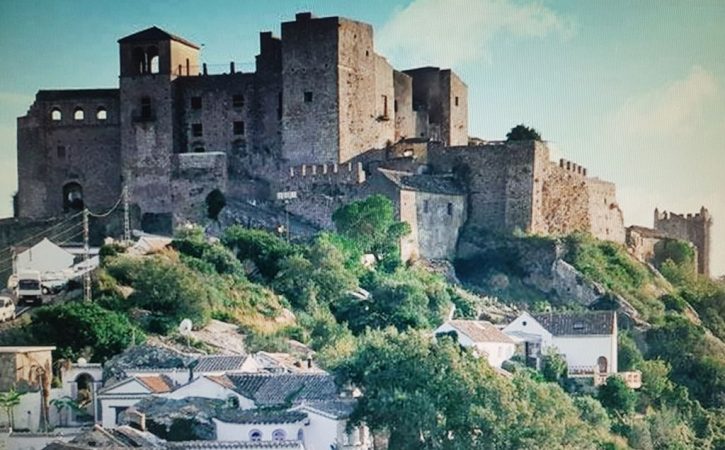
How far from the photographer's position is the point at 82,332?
49.1 feet

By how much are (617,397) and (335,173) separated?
4.60 meters

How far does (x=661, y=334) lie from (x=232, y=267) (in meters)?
4.61

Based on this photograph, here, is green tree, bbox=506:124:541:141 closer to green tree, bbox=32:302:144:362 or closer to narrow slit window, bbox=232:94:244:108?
narrow slit window, bbox=232:94:244:108

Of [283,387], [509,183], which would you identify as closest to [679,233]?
[509,183]

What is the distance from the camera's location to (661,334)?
18516mm

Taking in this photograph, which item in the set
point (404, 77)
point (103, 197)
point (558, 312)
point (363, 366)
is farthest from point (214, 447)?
point (404, 77)

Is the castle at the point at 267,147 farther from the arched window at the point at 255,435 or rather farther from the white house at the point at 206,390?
the arched window at the point at 255,435

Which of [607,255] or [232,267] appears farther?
[607,255]

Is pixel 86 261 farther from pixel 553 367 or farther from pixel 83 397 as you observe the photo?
pixel 553 367

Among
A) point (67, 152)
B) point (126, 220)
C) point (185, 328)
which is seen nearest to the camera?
point (185, 328)

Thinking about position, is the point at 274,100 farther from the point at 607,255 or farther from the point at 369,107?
the point at 607,255

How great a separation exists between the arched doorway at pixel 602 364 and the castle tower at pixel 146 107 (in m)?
5.66

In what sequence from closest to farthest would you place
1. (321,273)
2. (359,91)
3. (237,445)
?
(237,445) < (321,273) < (359,91)

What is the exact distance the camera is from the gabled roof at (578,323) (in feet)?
56.5
